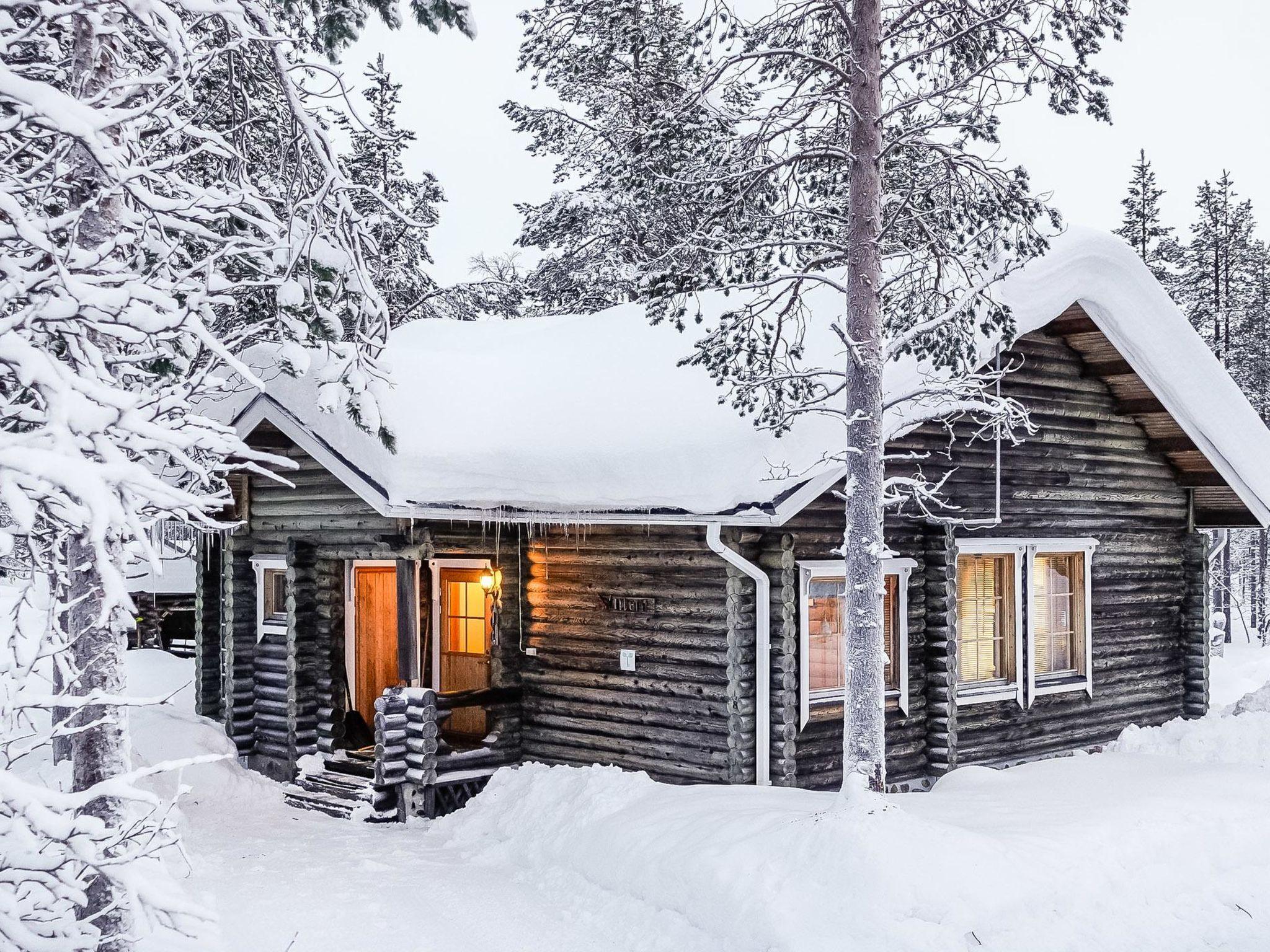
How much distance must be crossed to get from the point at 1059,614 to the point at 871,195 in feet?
23.2

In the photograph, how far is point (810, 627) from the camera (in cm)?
1056

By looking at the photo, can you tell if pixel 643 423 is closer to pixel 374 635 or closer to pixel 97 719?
pixel 374 635

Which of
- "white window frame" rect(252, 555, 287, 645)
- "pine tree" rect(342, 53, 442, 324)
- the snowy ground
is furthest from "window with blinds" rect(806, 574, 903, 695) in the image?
"pine tree" rect(342, 53, 442, 324)

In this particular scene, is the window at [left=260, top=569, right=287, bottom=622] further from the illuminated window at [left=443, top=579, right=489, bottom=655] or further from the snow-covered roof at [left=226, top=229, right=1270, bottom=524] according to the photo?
the snow-covered roof at [left=226, top=229, right=1270, bottom=524]

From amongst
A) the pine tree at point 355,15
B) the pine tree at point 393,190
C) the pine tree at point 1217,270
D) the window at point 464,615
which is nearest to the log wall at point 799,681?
the window at point 464,615

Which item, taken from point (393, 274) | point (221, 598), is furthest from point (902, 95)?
point (221, 598)

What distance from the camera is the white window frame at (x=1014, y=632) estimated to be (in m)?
11.7

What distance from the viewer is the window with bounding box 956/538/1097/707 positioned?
12039mm

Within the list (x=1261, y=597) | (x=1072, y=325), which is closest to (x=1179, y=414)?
(x=1072, y=325)

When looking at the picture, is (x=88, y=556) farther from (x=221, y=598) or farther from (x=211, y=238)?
(x=221, y=598)

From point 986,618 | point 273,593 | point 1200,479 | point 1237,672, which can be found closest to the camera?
point 986,618

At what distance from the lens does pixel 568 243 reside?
2308cm

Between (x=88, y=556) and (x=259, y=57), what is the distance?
420 cm

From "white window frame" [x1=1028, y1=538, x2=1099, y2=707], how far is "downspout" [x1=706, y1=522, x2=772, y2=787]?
12.8ft
